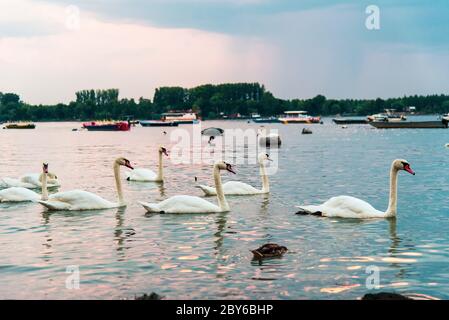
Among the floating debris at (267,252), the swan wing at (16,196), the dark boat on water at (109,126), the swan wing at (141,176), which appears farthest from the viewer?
the dark boat on water at (109,126)

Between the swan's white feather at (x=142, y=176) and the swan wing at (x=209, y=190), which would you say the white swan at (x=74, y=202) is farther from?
the swan's white feather at (x=142, y=176)

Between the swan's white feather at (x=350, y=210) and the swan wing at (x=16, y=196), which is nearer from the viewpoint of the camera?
the swan's white feather at (x=350, y=210)

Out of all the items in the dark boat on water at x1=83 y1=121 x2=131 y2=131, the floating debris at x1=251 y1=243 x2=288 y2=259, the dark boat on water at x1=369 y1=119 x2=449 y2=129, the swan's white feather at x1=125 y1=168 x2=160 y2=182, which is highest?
the floating debris at x1=251 y1=243 x2=288 y2=259

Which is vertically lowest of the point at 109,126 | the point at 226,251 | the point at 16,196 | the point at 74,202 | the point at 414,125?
the point at 109,126

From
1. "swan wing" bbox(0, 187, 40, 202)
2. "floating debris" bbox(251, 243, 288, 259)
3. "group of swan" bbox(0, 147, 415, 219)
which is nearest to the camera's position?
"floating debris" bbox(251, 243, 288, 259)

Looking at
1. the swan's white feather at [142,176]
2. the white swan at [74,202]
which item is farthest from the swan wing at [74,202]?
the swan's white feather at [142,176]

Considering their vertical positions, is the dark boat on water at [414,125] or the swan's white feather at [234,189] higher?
the swan's white feather at [234,189]

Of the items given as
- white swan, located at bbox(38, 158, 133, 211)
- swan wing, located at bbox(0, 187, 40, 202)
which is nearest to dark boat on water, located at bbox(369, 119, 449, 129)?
swan wing, located at bbox(0, 187, 40, 202)

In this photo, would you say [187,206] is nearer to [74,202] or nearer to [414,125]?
[74,202]

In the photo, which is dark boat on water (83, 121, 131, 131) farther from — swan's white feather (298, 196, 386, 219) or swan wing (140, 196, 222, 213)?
swan's white feather (298, 196, 386, 219)

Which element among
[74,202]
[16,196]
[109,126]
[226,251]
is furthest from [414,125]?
[226,251]

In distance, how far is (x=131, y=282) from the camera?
1201 cm

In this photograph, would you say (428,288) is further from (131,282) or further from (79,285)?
(79,285)

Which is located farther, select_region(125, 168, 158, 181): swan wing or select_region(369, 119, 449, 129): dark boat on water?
select_region(369, 119, 449, 129): dark boat on water
